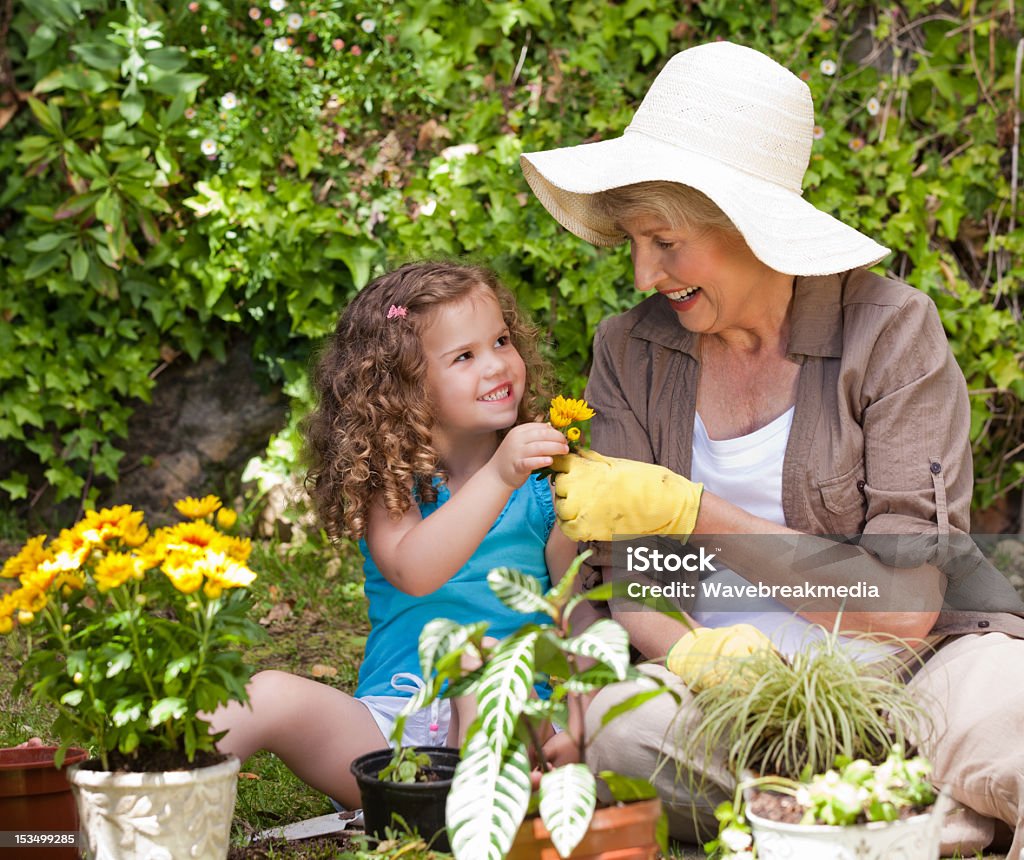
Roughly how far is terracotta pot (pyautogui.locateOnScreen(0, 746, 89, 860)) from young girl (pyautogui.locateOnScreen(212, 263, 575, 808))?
353mm

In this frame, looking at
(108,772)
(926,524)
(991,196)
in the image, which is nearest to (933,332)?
(926,524)

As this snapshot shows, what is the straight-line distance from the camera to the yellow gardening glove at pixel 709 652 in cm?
182

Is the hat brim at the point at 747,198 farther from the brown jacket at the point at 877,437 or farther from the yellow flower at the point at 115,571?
the yellow flower at the point at 115,571

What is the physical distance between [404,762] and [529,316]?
1369 mm

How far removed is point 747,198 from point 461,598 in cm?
90

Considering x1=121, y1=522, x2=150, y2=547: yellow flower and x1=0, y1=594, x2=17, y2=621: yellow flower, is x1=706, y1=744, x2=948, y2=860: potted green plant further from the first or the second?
x1=0, y1=594, x2=17, y2=621: yellow flower

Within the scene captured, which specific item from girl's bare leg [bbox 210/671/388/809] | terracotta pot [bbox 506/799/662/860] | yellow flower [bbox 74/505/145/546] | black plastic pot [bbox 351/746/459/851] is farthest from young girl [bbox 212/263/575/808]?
terracotta pot [bbox 506/799/662/860]

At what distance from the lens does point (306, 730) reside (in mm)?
2135

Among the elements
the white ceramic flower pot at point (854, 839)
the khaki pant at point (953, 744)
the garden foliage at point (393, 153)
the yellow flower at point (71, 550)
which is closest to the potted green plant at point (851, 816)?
the white ceramic flower pot at point (854, 839)

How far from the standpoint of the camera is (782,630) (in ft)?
7.13

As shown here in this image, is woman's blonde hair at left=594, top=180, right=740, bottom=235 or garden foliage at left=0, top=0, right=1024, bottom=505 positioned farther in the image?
garden foliage at left=0, top=0, right=1024, bottom=505

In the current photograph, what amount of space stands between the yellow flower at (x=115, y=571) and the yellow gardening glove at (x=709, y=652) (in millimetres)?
805

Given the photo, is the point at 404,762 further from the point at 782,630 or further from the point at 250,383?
the point at 250,383

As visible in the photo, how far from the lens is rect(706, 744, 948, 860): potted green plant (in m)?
1.38
